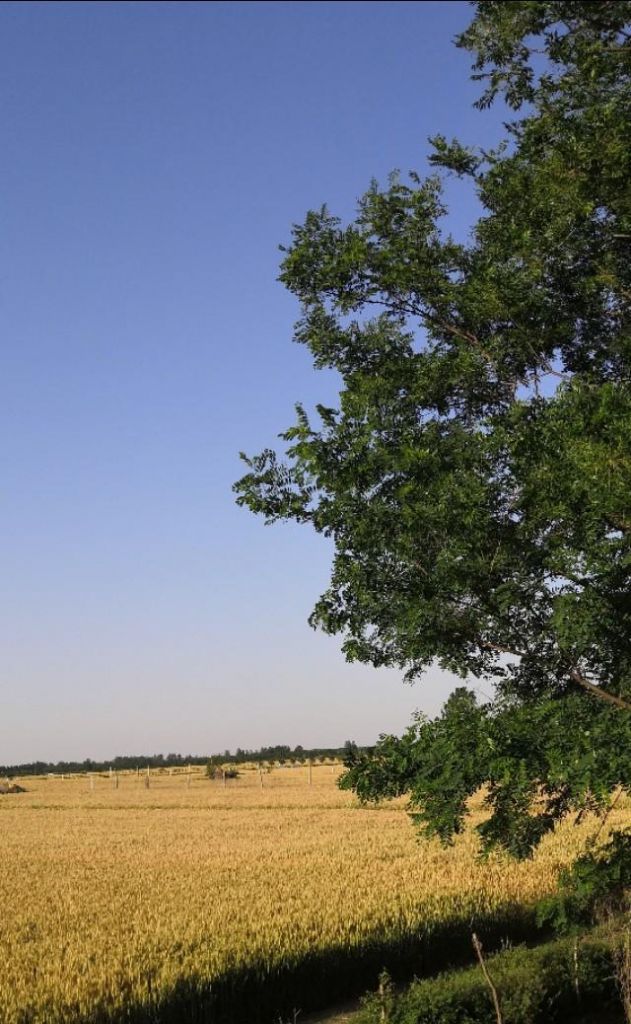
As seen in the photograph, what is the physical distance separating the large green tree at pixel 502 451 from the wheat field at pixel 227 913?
10.4ft

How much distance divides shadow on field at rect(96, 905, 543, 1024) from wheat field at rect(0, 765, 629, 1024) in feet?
0.06

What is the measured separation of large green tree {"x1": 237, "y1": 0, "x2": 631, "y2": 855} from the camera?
844 cm

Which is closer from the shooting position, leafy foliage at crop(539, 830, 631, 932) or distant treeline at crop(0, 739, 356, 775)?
leafy foliage at crop(539, 830, 631, 932)

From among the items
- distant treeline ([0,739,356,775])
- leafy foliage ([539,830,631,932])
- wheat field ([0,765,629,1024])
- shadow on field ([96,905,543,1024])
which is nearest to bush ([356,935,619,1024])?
leafy foliage ([539,830,631,932])

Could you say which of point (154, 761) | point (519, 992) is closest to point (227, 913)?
point (519, 992)

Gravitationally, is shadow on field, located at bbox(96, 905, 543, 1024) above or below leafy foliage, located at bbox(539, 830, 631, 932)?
below

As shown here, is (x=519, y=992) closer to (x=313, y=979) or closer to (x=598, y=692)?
(x=313, y=979)

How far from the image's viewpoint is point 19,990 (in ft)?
32.0

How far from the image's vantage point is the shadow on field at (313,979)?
378 inches

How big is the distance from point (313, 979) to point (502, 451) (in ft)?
21.0

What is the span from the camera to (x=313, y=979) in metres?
11.1

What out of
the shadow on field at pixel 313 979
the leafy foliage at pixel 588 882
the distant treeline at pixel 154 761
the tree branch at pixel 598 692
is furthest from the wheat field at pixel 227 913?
the distant treeline at pixel 154 761

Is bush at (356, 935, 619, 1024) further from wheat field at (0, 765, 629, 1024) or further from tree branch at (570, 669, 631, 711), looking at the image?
tree branch at (570, 669, 631, 711)

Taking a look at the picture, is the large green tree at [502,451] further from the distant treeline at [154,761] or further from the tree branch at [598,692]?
the distant treeline at [154,761]
